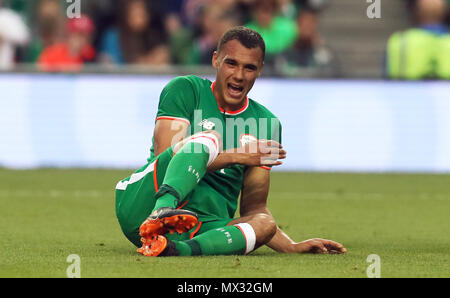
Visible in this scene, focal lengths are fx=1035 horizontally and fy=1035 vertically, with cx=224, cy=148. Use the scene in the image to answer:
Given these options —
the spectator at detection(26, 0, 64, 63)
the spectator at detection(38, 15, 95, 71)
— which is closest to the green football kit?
the spectator at detection(38, 15, 95, 71)

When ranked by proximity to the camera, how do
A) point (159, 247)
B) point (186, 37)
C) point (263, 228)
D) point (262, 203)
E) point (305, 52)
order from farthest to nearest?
point (186, 37), point (305, 52), point (262, 203), point (263, 228), point (159, 247)

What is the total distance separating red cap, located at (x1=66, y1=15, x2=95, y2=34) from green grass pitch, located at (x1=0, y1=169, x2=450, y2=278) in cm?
279

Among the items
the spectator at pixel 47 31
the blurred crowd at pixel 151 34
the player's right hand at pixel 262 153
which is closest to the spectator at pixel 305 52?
the blurred crowd at pixel 151 34

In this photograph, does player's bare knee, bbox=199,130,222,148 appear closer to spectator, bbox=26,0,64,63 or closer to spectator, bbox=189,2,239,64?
spectator, bbox=189,2,239,64

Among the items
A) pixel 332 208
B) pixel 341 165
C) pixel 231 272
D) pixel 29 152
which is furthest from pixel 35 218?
pixel 341 165

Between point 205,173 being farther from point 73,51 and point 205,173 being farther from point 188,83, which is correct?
point 73,51

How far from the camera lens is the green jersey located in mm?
A: 6375

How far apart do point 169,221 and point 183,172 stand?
1.20 feet

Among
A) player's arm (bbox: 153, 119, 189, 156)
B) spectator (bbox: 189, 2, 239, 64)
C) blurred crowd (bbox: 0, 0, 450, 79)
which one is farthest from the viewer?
spectator (bbox: 189, 2, 239, 64)

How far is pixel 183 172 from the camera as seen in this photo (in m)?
5.80

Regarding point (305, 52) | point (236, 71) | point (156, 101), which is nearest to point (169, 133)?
point (236, 71)

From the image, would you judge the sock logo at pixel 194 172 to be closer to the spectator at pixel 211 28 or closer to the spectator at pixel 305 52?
the spectator at pixel 305 52

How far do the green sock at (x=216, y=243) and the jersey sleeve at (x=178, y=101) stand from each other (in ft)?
2.45
